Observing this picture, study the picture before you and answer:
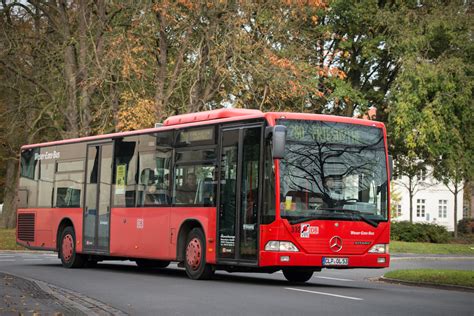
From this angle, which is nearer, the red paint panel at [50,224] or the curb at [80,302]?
the curb at [80,302]

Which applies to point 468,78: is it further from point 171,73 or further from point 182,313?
point 182,313

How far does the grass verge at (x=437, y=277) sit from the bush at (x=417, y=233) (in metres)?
29.9

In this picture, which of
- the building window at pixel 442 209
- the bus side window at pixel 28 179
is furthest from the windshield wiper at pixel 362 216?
the building window at pixel 442 209

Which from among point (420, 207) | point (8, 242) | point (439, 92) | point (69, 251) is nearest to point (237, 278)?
point (69, 251)

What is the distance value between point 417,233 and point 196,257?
35.4 m

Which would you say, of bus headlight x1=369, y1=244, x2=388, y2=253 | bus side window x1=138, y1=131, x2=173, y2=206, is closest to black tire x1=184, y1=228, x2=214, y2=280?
bus side window x1=138, y1=131, x2=173, y2=206

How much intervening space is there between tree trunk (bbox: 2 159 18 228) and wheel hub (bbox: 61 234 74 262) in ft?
101

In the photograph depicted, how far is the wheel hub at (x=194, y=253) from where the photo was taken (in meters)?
20.0

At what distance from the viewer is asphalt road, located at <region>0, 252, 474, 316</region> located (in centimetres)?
1377

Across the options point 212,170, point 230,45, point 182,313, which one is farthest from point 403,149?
point 182,313

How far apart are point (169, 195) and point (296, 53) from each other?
14.3 m

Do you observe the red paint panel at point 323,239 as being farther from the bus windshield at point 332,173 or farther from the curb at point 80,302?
the curb at point 80,302

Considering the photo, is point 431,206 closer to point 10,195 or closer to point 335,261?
point 10,195

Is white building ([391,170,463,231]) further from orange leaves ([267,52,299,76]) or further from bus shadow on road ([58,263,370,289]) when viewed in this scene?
bus shadow on road ([58,263,370,289])
